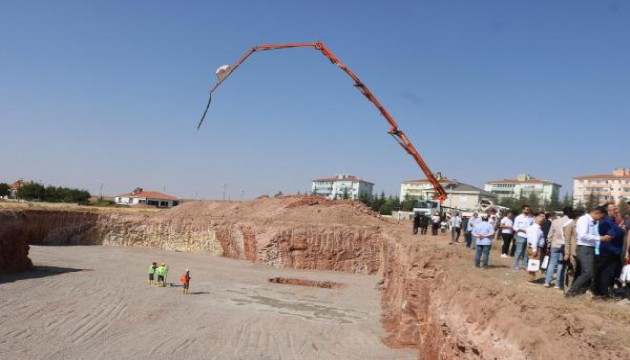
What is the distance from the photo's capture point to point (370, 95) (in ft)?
122

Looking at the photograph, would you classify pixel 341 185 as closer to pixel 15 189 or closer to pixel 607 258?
pixel 15 189

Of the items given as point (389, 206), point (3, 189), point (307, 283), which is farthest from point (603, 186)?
point (3, 189)

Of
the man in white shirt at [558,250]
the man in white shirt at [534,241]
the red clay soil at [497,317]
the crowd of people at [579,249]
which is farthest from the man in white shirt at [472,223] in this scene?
the man in white shirt at [558,250]

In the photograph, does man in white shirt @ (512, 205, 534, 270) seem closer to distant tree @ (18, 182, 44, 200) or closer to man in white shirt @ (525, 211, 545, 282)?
man in white shirt @ (525, 211, 545, 282)

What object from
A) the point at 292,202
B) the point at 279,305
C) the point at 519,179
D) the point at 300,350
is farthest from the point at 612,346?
the point at 519,179

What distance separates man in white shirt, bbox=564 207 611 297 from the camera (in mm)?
10773

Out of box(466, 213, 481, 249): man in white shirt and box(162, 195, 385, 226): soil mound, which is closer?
box(466, 213, 481, 249): man in white shirt

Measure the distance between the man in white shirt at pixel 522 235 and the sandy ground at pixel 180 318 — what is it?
497cm

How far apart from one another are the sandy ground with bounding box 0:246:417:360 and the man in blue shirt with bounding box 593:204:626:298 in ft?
25.0

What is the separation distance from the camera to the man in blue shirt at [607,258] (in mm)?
11102

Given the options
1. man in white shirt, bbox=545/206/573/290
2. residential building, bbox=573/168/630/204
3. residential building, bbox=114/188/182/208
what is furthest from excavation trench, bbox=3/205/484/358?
residential building, bbox=573/168/630/204

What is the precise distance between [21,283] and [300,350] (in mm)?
18746

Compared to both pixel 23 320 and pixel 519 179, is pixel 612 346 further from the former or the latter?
pixel 519 179

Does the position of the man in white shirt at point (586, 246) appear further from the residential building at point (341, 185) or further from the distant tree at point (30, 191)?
the residential building at point (341, 185)
